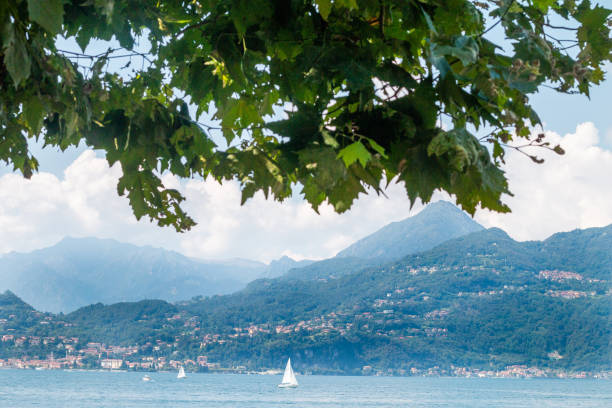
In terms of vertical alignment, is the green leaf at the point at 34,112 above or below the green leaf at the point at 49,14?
above

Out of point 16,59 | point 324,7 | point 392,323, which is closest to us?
point 16,59

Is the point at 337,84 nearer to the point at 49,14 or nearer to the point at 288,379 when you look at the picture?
the point at 49,14

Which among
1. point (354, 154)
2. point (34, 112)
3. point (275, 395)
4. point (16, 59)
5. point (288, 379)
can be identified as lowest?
point (275, 395)

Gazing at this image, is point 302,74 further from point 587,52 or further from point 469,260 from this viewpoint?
point 469,260

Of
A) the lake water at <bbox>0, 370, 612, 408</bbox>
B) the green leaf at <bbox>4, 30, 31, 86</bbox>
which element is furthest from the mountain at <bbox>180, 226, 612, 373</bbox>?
the green leaf at <bbox>4, 30, 31, 86</bbox>

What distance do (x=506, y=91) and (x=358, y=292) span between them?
140487mm

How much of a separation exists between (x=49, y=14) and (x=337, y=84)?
82cm

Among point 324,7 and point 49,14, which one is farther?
point 324,7

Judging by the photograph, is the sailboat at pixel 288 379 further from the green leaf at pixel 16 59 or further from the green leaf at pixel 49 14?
the green leaf at pixel 49 14

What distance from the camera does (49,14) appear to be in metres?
1.04

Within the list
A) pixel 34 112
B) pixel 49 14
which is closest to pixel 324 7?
pixel 49 14

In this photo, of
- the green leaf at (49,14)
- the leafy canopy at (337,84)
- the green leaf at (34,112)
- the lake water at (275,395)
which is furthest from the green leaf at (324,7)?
the lake water at (275,395)

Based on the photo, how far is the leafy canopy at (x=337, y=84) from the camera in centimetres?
133

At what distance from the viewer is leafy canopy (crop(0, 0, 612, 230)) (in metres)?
1.33
